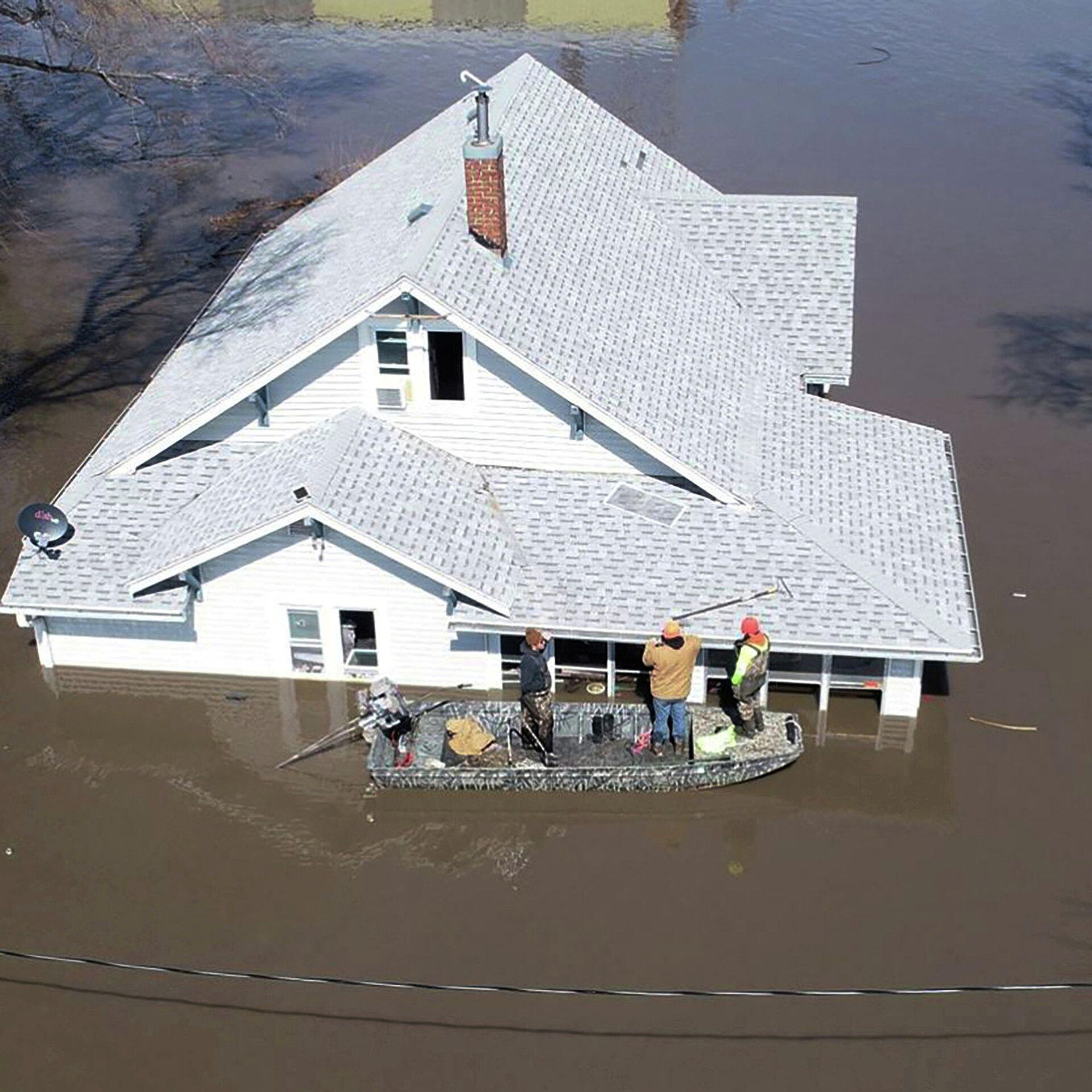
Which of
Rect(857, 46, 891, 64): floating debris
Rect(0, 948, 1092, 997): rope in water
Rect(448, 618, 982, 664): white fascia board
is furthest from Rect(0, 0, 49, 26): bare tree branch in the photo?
Rect(857, 46, 891, 64): floating debris

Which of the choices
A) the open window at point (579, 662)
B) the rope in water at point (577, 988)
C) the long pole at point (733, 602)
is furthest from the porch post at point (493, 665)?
the rope in water at point (577, 988)

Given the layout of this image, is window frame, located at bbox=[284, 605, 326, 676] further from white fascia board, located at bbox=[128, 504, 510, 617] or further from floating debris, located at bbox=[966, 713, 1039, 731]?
floating debris, located at bbox=[966, 713, 1039, 731]

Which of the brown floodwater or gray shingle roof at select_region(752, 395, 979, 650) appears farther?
gray shingle roof at select_region(752, 395, 979, 650)

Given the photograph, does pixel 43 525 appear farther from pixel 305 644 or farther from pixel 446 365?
pixel 446 365

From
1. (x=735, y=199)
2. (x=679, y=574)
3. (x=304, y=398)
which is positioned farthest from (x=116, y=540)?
(x=735, y=199)

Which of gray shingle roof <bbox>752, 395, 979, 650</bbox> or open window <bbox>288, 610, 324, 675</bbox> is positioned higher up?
gray shingle roof <bbox>752, 395, 979, 650</bbox>

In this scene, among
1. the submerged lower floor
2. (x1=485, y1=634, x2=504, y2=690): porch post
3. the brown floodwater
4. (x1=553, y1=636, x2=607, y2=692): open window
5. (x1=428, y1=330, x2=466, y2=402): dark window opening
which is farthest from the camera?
(x1=553, y1=636, x2=607, y2=692): open window

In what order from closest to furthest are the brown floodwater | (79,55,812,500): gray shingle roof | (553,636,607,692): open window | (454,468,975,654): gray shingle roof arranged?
the brown floodwater < (454,468,975,654): gray shingle roof < (79,55,812,500): gray shingle roof < (553,636,607,692): open window
